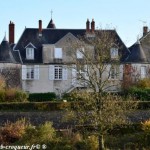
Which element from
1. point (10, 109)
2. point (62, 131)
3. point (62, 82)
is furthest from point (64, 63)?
point (62, 131)

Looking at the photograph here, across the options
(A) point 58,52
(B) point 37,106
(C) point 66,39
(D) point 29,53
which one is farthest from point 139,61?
(B) point 37,106

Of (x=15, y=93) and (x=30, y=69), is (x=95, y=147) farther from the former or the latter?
(x=30, y=69)

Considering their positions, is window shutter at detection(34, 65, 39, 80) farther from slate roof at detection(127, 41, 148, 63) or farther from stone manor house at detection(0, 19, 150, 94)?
slate roof at detection(127, 41, 148, 63)

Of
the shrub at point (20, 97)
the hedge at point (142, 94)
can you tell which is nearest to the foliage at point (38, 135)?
the shrub at point (20, 97)

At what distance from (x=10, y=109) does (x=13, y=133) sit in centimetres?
1069

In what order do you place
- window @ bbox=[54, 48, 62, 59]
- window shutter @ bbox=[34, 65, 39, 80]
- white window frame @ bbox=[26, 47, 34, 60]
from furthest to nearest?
window @ bbox=[54, 48, 62, 59] → white window frame @ bbox=[26, 47, 34, 60] → window shutter @ bbox=[34, 65, 39, 80]

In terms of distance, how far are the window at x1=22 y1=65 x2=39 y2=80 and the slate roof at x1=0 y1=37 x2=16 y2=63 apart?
5.06 feet

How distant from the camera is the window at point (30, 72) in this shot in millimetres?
49688

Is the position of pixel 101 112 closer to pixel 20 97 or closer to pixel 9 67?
pixel 20 97

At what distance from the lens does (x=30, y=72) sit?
50.0 meters

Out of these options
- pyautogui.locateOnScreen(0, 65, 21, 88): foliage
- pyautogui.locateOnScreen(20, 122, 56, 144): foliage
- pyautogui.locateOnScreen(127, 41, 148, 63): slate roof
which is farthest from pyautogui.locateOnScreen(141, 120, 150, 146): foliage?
pyautogui.locateOnScreen(127, 41, 148, 63): slate roof

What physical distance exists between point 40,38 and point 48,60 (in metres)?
2.80

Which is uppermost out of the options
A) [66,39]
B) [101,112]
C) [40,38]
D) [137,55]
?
[40,38]

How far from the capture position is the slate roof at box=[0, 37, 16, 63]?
159 feet
